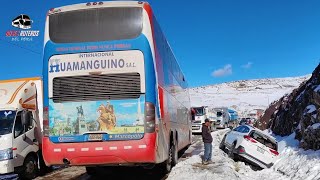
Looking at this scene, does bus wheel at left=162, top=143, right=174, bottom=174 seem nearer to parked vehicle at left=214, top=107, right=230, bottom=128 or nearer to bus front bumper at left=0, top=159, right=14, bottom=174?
bus front bumper at left=0, top=159, right=14, bottom=174

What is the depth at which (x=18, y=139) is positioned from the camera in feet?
41.2

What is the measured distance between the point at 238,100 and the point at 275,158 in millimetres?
126318

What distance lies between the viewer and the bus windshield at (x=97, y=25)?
32.6ft

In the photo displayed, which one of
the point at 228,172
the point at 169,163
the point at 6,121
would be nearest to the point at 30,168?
the point at 6,121

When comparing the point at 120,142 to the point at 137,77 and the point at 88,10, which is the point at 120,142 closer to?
the point at 137,77

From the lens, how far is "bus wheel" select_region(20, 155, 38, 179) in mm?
12922

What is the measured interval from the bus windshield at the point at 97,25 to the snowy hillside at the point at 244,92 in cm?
11398

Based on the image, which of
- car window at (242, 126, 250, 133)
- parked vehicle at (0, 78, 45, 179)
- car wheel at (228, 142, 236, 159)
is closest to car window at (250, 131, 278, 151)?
car window at (242, 126, 250, 133)

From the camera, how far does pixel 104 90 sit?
384 inches

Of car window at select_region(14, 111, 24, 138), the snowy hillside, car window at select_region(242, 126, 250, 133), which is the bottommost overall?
car window at select_region(242, 126, 250, 133)

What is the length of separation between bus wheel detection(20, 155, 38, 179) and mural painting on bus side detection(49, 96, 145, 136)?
149 inches

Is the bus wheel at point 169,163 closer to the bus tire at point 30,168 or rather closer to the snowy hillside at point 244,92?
the bus tire at point 30,168

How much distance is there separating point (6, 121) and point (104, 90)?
4486mm

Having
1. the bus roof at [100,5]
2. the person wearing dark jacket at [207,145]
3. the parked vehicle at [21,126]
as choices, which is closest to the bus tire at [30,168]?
the parked vehicle at [21,126]
